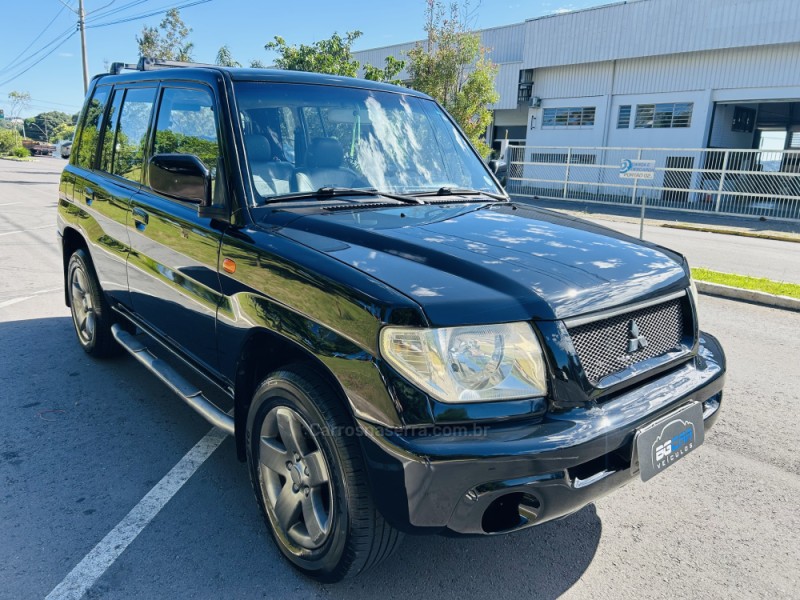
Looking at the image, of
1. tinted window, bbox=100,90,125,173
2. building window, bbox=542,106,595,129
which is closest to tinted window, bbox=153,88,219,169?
tinted window, bbox=100,90,125,173

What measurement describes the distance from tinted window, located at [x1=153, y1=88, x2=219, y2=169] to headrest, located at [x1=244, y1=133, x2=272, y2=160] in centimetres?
17

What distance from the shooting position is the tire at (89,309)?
4543 mm

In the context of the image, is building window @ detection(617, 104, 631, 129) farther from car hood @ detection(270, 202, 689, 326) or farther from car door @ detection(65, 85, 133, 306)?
car hood @ detection(270, 202, 689, 326)

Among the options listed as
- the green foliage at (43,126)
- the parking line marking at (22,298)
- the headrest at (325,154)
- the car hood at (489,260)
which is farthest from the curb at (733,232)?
the green foliage at (43,126)

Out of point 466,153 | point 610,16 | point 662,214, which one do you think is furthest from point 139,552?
point 610,16

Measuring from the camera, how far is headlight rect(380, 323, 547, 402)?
76.5 inches

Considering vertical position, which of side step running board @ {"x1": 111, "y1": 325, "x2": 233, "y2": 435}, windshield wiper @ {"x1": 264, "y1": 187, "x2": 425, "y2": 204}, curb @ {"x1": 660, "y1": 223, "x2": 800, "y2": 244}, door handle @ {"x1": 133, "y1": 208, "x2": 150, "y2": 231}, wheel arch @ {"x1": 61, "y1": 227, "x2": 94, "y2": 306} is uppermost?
windshield wiper @ {"x1": 264, "y1": 187, "x2": 425, "y2": 204}

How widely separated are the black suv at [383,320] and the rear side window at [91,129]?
1010 millimetres

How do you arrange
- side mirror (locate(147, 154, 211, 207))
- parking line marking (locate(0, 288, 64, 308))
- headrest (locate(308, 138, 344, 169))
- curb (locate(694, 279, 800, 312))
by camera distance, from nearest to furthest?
1. side mirror (locate(147, 154, 211, 207))
2. headrest (locate(308, 138, 344, 169))
3. parking line marking (locate(0, 288, 64, 308))
4. curb (locate(694, 279, 800, 312))

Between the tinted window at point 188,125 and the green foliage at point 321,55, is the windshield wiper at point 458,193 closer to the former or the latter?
the tinted window at point 188,125

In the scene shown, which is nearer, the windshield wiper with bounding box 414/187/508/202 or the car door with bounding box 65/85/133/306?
the windshield wiper with bounding box 414/187/508/202


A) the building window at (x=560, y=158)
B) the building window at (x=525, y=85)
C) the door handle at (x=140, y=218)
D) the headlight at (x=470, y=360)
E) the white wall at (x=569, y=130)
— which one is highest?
the building window at (x=525, y=85)

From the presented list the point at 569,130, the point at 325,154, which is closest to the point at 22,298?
the point at 325,154

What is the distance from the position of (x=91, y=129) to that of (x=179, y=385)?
8.46 ft
